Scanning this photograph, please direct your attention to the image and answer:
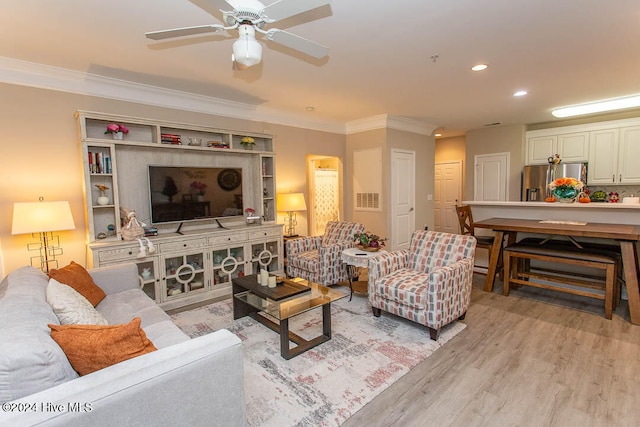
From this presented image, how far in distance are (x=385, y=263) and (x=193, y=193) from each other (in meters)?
2.48

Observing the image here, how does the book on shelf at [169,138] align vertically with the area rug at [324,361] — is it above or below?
above

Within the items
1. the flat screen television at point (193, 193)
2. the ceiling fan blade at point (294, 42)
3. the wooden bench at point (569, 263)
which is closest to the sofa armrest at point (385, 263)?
the wooden bench at point (569, 263)

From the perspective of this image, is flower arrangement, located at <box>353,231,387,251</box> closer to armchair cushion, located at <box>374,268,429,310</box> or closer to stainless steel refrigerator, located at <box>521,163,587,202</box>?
armchair cushion, located at <box>374,268,429,310</box>

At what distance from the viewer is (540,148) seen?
19.9ft

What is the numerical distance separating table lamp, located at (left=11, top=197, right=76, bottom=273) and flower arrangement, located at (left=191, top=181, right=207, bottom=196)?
4.29ft

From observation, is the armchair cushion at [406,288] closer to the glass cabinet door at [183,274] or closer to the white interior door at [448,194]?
the glass cabinet door at [183,274]

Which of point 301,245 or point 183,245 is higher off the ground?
point 183,245

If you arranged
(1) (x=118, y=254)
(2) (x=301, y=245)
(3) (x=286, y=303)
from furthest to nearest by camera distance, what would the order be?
(2) (x=301, y=245) < (1) (x=118, y=254) < (3) (x=286, y=303)

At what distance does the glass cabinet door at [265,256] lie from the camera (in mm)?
4309

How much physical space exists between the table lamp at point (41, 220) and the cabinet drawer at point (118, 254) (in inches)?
14.9

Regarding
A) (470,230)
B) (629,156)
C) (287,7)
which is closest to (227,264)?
(287,7)

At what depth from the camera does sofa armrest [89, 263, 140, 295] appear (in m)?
2.81

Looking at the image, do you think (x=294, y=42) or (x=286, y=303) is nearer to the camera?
(x=294, y=42)

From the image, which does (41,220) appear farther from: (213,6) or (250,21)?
(250,21)
